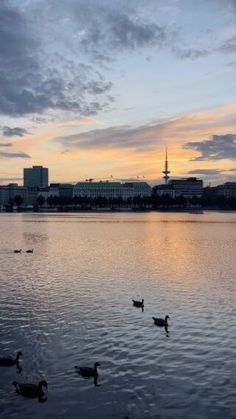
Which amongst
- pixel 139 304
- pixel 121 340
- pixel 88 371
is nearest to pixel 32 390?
pixel 88 371

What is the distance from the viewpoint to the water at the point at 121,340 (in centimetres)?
1374

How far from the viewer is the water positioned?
45.1 ft

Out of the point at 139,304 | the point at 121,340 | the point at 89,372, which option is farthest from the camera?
the point at 139,304

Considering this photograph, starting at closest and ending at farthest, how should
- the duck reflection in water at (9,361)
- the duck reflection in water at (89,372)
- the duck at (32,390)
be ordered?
the duck at (32,390), the duck reflection in water at (89,372), the duck reflection in water at (9,361)

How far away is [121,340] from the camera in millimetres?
19219

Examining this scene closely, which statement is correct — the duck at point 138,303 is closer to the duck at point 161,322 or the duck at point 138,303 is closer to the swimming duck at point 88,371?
the duck at point 161,322

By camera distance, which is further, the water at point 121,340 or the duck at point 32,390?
the duck at point 32,390

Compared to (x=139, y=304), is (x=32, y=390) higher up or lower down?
lower down

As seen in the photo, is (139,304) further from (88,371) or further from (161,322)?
(88,371)

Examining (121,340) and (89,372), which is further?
(121,340)

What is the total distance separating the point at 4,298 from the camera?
2661 centimetres

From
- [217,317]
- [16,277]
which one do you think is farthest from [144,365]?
[16,277]

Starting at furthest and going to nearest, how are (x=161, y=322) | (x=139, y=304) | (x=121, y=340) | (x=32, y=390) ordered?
(x=139, y=304) → (x=161, y=322) → (x=121, y=340) → (x=32, y=390)

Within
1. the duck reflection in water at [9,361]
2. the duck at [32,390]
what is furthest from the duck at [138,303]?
the duck at [32,390]
